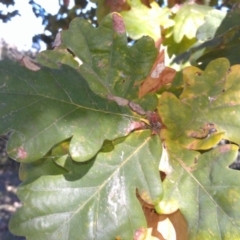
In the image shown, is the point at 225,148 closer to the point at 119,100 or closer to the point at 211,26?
the point at 119,100

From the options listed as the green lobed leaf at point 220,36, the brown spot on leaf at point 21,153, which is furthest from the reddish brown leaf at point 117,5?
the brown spot on leaf at point 21,153

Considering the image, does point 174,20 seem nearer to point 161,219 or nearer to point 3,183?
point 161,219

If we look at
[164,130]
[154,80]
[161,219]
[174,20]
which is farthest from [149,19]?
[161,219]

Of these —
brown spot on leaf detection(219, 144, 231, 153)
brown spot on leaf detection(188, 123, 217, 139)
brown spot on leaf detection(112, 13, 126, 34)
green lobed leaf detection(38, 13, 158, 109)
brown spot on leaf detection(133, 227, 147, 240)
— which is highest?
brown spot on leaf detection(112, 13, 126, 34)

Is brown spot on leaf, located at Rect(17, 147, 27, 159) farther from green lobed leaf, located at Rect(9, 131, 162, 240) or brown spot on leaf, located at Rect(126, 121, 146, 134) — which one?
brown spot on leaf, located at Rect(126, 121, 146, 134)

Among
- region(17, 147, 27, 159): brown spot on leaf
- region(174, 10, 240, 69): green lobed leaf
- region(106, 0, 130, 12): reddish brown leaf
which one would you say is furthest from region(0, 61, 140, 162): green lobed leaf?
region(106, 0, 130, 12): reddish brown leaf

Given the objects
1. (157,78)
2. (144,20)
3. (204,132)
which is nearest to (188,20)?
(144,20)
